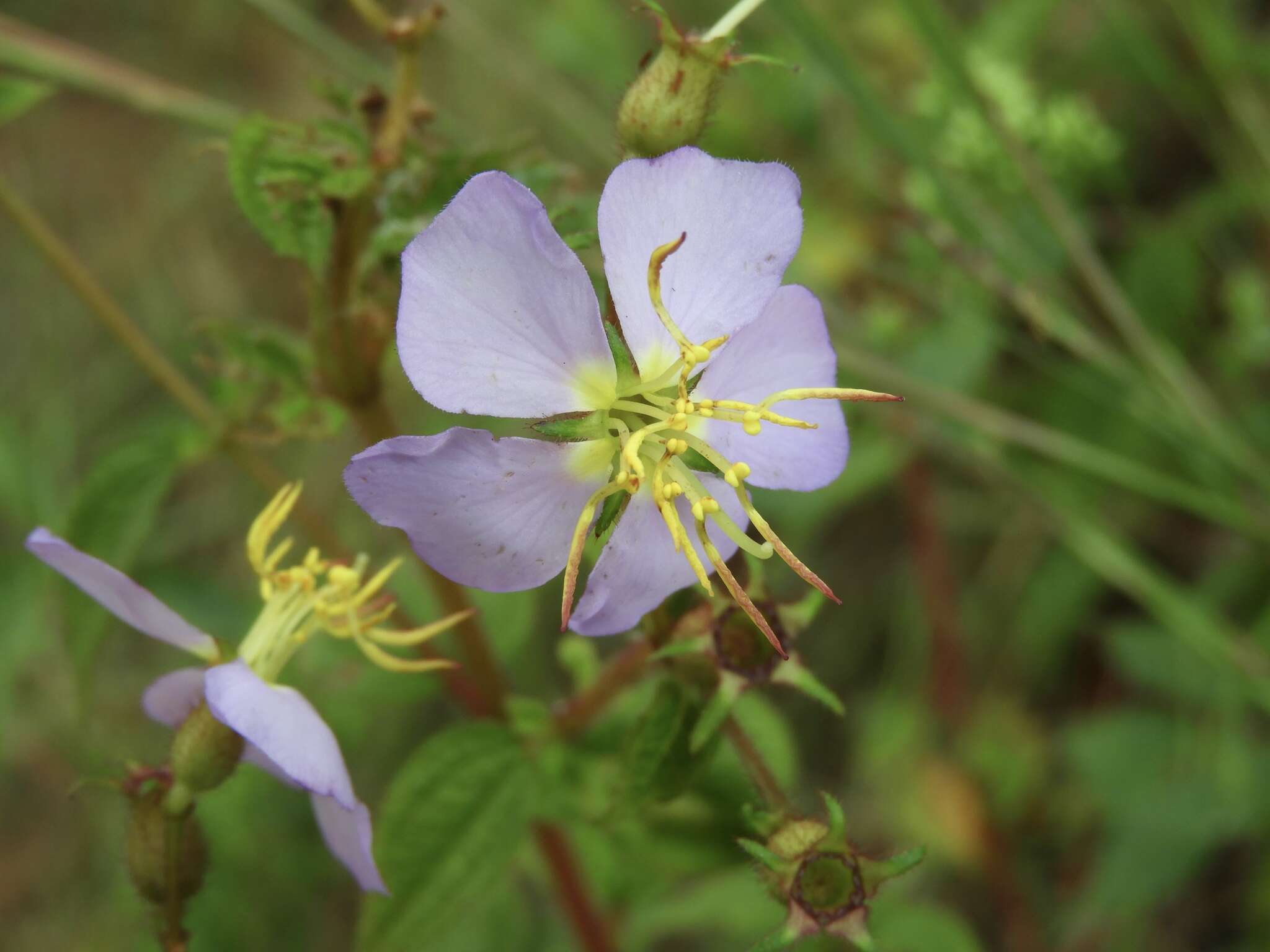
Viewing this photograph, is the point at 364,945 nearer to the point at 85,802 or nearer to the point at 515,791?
the point at 515,791

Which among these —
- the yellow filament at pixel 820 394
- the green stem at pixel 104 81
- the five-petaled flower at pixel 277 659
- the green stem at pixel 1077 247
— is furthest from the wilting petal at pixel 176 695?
the green stem at pixel 1077 247

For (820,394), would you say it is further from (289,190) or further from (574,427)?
(289,190)

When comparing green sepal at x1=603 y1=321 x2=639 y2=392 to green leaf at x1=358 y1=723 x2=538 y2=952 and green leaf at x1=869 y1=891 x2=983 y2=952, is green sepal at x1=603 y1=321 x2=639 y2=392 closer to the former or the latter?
green leaf at x1=358 y1=723 x2=538 y2=952

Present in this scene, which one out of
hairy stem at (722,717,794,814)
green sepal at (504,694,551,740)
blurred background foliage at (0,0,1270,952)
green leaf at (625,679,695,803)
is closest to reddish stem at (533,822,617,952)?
blurred background foliage at (0,0,1270,952)

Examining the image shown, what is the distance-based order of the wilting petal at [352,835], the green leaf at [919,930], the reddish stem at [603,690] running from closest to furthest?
the wilting petal at [352,835] → the reddish stem at [603,690] → the green leaf at [919,930]

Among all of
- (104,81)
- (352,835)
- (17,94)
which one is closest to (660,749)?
(352,835)

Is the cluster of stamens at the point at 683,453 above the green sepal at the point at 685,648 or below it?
above

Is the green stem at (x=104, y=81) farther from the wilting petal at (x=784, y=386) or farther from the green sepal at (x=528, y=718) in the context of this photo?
the wilting petal at (x=784, y=386)
